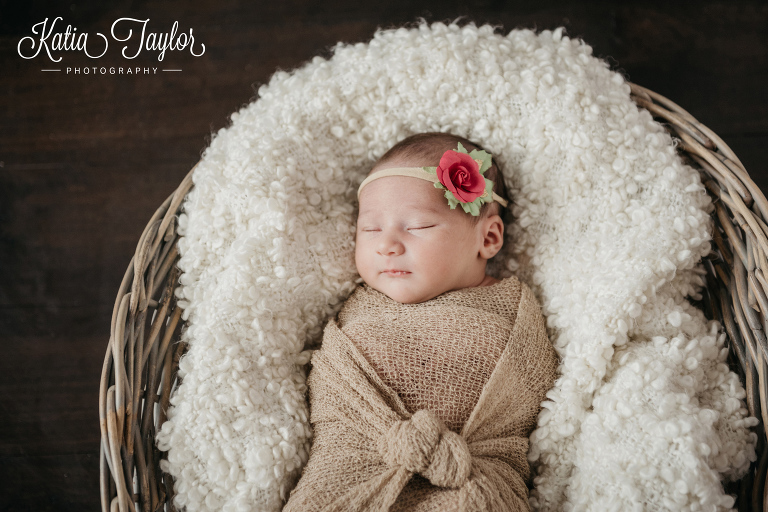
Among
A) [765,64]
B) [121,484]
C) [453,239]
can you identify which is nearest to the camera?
[121,484]

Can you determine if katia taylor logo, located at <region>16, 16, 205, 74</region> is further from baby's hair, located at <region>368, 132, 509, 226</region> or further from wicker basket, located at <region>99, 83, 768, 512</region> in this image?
baby's hair, located at <region>368, 132, 509, 226</region>

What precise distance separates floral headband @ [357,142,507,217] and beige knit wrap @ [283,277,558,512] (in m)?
0.20

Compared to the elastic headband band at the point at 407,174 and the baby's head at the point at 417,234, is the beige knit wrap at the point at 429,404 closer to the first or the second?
the baby's head at the point at 417,234

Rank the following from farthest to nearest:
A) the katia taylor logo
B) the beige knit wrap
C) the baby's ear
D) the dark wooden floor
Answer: the katia taylor logo → the dark wooden floor → the baby's ear → the beige knit wrap

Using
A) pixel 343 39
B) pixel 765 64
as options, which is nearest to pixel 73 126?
pixel 343 39

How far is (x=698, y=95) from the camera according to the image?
66.1 inches

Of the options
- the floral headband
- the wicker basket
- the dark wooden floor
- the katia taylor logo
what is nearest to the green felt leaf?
the floral headband

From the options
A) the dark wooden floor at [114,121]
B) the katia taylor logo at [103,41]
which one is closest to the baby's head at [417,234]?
the dark wooden floor at [114,121]

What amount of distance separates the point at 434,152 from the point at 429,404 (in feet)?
1.85

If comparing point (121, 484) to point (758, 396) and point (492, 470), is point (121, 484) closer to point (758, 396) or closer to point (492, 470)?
point (492, 470)

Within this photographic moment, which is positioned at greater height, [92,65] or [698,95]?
[92,65]

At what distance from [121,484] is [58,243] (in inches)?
39.1

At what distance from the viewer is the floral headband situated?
3.93ft

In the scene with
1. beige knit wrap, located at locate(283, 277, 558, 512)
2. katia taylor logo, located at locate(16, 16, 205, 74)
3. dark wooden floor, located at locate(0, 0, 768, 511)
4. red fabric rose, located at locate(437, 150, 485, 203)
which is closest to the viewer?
beige knit wrap, located at locate(283, 277, 558, 512)
